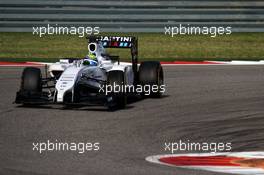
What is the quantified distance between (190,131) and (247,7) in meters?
13.7

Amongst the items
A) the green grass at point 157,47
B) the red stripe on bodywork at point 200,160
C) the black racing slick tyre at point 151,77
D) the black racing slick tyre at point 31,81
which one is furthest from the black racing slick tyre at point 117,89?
the green grass at point 157,47

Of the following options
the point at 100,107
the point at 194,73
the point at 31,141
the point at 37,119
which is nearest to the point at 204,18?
the point at 194,73

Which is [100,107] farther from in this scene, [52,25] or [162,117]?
[52,25]

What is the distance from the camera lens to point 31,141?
9.18m

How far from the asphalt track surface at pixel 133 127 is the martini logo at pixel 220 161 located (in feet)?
0.68

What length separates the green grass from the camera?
811 inches

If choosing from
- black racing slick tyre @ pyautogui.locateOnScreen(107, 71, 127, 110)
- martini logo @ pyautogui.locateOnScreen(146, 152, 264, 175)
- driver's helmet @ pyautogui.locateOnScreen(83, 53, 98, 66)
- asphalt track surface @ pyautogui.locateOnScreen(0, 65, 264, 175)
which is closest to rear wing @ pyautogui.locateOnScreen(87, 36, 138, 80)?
driver's helmet @ pyautogui.locateOnScreen(83, 53, 98, 66)

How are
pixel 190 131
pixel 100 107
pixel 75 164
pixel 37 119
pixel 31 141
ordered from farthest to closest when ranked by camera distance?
1. pixel 100 107
2. pixel 37 119
3. pixel 190 131
4. pixel 31 141
5. pixel 75 164

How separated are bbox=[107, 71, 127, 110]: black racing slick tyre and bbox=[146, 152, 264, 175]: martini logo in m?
3.62

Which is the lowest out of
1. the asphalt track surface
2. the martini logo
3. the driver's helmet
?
the martini logo

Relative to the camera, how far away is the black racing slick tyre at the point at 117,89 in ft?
39.1

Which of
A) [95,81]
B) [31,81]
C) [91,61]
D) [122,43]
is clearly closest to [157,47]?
[122,43]

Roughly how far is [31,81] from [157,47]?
953cm

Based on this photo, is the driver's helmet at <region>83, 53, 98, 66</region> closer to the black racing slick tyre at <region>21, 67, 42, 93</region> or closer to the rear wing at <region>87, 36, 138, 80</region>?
the rear wing at <region>87, 36, 138, 80</region>
